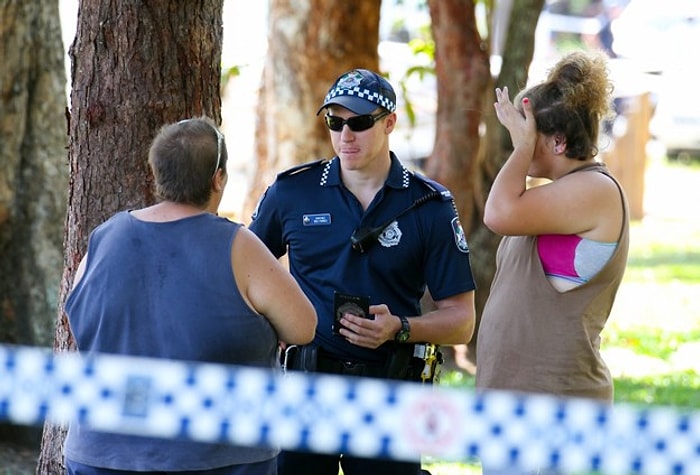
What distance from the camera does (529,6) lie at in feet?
31.2

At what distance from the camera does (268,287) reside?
3471mm

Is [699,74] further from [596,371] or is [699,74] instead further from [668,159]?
[596,371]

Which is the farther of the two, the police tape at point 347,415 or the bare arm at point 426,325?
the bare arm at point 426,325

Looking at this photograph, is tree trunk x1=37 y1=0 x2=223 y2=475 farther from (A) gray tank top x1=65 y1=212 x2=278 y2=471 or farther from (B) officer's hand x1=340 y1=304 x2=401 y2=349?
(A) gray tank top x1=65 y1=212 x2=278 y2=471

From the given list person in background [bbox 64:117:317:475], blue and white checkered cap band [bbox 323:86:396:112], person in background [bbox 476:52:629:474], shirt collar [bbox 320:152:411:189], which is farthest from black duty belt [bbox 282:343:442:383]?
blue and white checkered cap band [bbox 323:86:396:112]

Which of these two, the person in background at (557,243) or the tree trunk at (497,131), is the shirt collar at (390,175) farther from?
the tree trunk at (497,131)

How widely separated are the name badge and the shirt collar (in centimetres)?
12

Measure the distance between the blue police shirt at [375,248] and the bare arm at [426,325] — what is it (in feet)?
0.18

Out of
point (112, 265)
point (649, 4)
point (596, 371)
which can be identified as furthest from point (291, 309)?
point (649, 4)

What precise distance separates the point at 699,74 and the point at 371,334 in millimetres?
22747

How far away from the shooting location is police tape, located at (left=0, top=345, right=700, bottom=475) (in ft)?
9.49

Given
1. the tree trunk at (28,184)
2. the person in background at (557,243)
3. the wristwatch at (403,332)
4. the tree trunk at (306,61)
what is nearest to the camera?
the person in background at (557,243)

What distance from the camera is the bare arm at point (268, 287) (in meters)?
3.46

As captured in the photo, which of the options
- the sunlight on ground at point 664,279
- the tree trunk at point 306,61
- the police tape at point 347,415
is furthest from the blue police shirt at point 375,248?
the sunlight on ground at point 664,279
